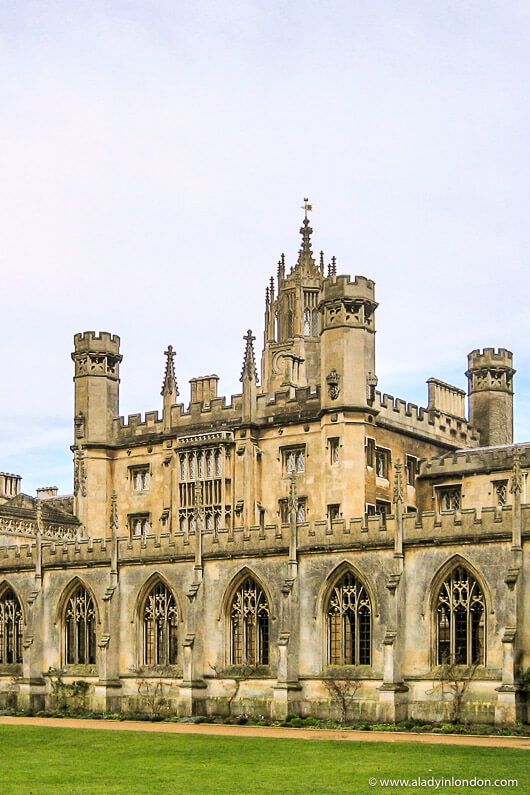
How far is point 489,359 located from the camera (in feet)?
222

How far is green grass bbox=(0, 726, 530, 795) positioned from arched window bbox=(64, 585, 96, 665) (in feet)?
49.1

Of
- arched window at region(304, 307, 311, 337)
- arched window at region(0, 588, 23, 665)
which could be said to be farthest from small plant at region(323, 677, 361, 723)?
arched window at region(304, 307, 311, 337)

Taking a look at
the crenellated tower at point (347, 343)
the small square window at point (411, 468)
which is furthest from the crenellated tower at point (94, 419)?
the small square window at point (411, 468)

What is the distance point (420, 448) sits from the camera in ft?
204

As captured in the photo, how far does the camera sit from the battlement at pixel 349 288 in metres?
59.3

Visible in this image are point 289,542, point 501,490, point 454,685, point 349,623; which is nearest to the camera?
point 454,685

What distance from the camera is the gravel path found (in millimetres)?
38312

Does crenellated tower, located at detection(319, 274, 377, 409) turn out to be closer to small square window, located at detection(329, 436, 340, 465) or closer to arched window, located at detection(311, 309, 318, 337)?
small square window, located at detection(329, 436, 340, 465)

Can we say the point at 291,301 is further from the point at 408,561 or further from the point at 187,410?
the point at 408,561

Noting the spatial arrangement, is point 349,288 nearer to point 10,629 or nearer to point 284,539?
point 284,539

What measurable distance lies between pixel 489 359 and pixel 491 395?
5.70 ft

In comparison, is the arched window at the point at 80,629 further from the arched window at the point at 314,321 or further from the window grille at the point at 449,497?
the arched window at the point at 314,321

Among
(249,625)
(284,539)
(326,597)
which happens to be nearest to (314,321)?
(284,539)

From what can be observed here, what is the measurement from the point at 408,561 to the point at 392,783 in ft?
64.3
